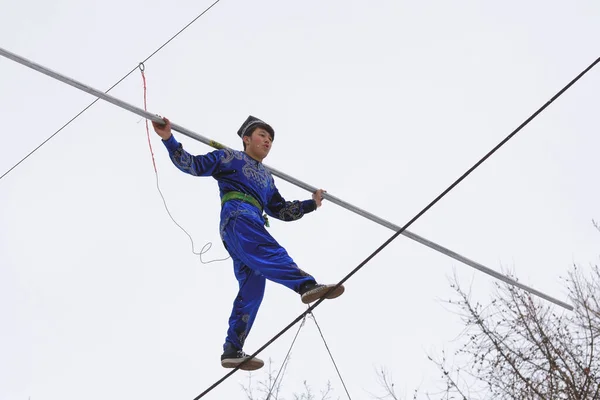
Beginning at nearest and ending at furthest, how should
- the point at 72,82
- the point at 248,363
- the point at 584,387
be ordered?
the point at 72,82
the point at 248,363
the point at 584,387

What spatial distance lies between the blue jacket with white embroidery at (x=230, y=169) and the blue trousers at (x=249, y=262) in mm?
134

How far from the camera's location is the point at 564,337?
843 cm

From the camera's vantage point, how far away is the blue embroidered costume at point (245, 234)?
3.98 m

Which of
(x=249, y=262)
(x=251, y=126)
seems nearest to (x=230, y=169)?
(x=251, y=126)

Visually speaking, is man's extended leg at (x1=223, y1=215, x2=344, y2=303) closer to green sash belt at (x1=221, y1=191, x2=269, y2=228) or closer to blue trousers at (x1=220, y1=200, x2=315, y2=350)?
blue trousers at (x1=220, y1=200, x2=315, y2=350)

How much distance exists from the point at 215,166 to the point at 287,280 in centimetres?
88

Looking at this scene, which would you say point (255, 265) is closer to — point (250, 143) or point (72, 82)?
point (250, 143)

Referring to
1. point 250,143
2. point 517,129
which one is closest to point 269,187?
point 250,143

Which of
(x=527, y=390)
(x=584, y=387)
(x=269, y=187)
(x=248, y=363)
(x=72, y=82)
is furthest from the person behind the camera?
(x=527, y=390)

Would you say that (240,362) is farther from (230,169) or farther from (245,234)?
(230,169)

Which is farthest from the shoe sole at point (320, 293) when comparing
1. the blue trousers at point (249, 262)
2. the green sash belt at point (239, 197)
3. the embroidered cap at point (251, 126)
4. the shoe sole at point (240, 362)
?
the embroidered cap at point (251, 126)

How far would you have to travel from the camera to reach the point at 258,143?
4605mm

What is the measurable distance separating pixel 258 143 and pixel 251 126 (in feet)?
0.51

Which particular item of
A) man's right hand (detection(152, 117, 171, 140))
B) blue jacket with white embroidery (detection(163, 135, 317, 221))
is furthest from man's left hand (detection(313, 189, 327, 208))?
man's right hand (detection(152, 117, 171, 140))
